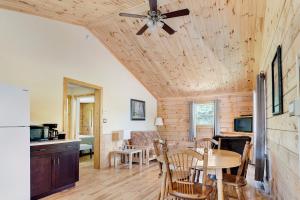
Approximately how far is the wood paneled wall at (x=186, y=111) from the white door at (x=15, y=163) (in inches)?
225

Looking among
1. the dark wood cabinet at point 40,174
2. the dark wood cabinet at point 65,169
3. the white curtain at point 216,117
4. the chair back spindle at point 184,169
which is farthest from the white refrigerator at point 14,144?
the white curtain at point 216,117

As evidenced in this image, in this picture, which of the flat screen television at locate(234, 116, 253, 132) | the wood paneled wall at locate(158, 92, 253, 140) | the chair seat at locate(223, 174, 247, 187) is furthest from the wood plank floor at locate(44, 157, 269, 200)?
the wood paneled wall at locate(158, 92, 253, 140)

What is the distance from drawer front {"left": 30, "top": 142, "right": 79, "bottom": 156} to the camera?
3.31m

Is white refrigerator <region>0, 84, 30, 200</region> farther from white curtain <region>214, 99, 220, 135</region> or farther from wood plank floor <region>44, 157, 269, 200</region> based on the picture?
white curtain <region>214, 99, 220, 135</region>

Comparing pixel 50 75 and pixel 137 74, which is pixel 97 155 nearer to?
pixel 50 75

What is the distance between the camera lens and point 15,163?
2.94 m

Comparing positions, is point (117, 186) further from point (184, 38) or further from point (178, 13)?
point (184, 38)

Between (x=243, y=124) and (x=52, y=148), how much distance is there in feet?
16.8

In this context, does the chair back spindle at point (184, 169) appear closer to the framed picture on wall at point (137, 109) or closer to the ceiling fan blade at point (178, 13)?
the ceiling fan blade at point (178, 13)

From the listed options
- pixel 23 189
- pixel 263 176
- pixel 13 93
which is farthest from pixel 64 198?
pixel 263 176

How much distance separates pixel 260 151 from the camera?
13.0 ft

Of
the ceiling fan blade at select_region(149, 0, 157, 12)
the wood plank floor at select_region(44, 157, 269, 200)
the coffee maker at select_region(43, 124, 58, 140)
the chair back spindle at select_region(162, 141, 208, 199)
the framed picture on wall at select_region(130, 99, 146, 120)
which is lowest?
the wood plank floor at select_region(44, 157, 269, 200)

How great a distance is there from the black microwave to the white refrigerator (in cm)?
34

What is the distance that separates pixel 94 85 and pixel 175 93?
3443 mm
